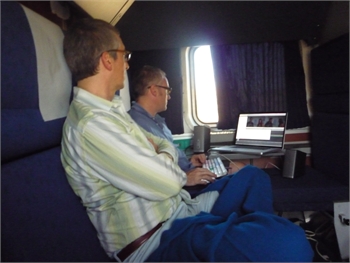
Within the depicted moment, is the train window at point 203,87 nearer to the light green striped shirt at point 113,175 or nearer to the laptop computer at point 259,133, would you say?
the laptop computer at point 259,133

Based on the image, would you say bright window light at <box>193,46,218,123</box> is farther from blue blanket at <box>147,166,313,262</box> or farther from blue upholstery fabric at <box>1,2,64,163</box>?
blue upholstery fabric at <box>1,2,64,163</box>

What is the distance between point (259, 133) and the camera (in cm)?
221

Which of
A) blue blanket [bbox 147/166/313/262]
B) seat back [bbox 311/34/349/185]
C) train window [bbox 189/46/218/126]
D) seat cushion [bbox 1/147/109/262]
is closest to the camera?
seat cushion [bbox 1/147/109/262]

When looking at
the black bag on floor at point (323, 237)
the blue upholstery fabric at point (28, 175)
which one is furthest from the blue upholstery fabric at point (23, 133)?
the black bag on floor at point (323, 237)

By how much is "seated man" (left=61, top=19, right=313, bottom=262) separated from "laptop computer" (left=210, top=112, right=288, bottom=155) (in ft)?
3.87

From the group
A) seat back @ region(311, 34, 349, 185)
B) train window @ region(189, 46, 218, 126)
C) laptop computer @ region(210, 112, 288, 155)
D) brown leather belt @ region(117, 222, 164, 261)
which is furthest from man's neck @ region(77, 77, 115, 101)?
train window @ region(189, 46, 218, 126)

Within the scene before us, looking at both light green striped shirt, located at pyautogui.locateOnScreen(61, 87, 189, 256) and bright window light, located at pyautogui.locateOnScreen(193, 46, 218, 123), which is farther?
bright window light, located at pyautogui.locateOnScreen(193, 46, 218, 123)

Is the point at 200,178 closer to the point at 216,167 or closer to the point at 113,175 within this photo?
the point at 216,167

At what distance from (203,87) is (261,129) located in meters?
0.71

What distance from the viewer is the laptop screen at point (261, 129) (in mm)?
2117

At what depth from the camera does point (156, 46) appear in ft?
6.86

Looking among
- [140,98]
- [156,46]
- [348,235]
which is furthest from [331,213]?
[156,46]

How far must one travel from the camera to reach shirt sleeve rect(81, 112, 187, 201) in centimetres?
83

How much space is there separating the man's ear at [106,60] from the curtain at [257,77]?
1.53 metres
